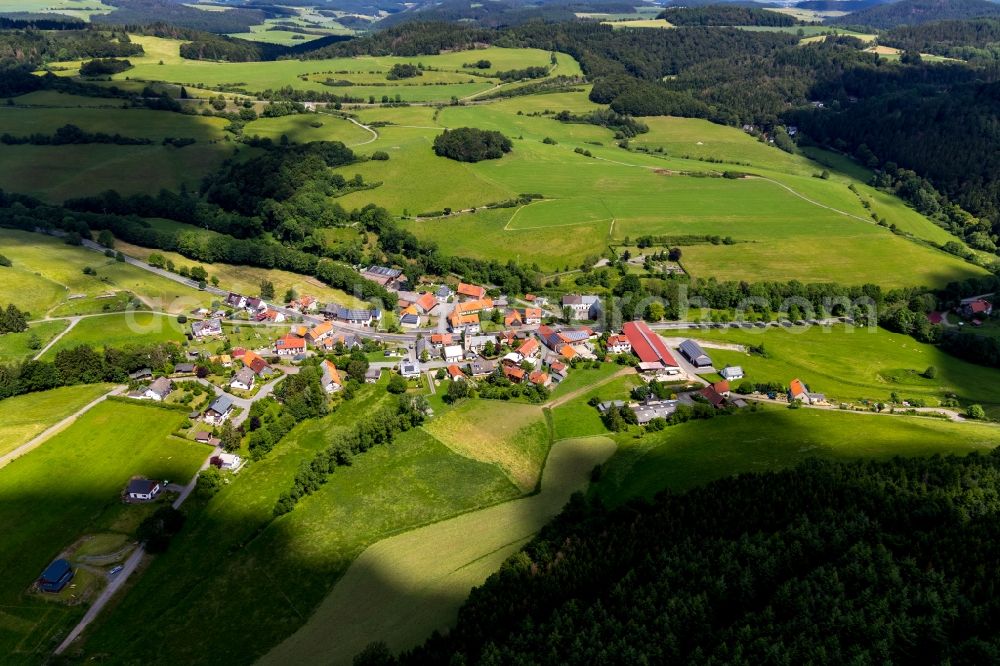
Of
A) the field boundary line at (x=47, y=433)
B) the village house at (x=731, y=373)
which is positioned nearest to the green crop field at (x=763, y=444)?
the village house at (x=731, y=373)

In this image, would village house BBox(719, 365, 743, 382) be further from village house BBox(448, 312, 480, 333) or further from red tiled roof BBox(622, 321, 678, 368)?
village house BBox(448, 312, 480, 333)

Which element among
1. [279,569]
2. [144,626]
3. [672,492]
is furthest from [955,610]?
[144,626]

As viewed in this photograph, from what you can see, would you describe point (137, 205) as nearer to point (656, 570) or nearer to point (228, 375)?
point (228, 375)

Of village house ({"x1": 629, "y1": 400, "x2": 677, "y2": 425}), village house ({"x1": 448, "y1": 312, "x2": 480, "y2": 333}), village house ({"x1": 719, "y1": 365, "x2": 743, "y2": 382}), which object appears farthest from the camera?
village house ({"x1": 448, "y1": 312, "x2": 480, "y2": 333})

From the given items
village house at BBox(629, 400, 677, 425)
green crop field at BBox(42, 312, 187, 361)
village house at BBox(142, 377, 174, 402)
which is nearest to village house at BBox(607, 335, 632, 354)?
village house at BBox(629, 400, 677, 425)

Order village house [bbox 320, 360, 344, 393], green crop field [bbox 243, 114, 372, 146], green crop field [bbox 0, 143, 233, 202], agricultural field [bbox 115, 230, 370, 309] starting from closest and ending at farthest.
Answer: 1. village house [bbox 320, 360, 344, 393]
2. agricultural field [bbox 115, 230, 370, 309]
3. green crop field [bbox 0, 143, 233, 202]
4. green crop field [bbox 243, 114, 372, 146]

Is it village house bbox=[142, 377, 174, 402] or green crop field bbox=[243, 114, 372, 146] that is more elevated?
green crop field bbox=[243, 114, 372, 146]
